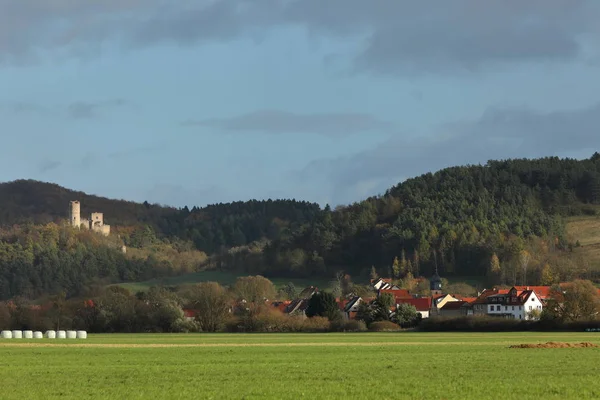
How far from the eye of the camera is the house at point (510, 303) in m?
150

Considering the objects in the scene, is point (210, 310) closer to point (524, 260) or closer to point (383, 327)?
point (383, 327)

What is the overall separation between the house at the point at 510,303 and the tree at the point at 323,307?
29.0 m

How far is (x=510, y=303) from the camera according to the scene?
500 ft

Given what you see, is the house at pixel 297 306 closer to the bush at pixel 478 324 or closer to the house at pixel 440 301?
the house at pixel 440 301

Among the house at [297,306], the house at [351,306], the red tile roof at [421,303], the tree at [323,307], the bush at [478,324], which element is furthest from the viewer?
the red tile roof at [421,303]

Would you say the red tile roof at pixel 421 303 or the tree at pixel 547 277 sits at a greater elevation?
the tree at pixel 547 277

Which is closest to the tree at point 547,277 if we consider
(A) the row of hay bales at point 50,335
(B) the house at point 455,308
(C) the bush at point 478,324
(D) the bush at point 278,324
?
(B) the house at point 455,308

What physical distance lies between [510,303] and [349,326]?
40195 mm

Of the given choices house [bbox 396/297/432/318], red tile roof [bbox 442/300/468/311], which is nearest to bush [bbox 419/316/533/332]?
house [bbox 396/297/432/318]

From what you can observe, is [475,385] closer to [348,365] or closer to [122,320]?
[348,365]

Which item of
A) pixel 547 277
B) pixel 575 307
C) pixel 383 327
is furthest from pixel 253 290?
pixel 575 307

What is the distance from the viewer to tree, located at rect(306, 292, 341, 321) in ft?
418

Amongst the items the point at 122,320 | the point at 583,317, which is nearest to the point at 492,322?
the point at 583,317

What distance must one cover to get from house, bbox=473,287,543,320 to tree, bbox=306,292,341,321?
29001mm
